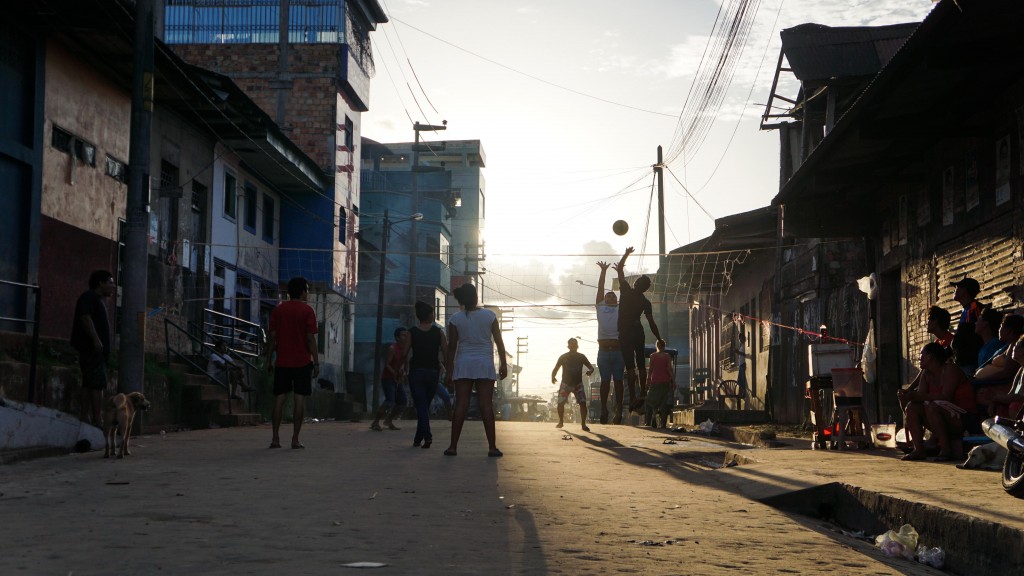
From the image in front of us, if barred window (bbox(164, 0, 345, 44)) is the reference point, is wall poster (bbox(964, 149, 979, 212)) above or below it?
below

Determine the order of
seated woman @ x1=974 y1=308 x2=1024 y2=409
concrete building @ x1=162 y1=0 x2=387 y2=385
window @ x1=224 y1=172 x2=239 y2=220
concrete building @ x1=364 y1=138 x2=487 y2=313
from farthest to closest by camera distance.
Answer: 1. concrete building @ x1=364 y1=138 x2=487 y2=313
2. concrete building @ x1=162 y1=0 x2=387 y2=385
3. window @ x1=224 y1=172 x2=239 y2=220
4. seated woman @ x1=974 y1=308 x2=1024 y2=409

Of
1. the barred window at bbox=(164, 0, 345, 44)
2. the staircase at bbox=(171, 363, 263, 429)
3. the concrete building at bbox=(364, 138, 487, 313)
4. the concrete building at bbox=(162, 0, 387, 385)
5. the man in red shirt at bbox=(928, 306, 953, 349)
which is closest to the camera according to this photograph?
the man in red shirt at bbox=(928, 306, 953, 349)

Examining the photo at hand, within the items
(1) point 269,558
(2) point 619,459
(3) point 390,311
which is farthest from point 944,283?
(3) point 390,311

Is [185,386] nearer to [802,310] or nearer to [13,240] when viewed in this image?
[13,240]

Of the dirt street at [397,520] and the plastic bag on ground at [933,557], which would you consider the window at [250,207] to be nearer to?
the dirt street at [397,520]

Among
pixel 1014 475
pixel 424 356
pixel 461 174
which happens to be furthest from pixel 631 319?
pixel 461 174

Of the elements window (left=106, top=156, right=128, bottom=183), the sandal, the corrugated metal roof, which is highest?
the corrugated metal roof

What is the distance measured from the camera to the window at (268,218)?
1310 inches

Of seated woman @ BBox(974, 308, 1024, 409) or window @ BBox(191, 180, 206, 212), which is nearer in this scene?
seated woman @ BBox(974, 308, 1024, 409)

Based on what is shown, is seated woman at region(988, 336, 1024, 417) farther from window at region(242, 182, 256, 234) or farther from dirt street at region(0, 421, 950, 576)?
window at region(242, 182, 256, 234)

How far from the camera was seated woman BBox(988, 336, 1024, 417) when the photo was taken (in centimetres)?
828

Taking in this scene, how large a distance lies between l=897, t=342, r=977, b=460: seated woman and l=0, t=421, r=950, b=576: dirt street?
5.83 feet

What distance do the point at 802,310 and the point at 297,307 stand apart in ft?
44.1

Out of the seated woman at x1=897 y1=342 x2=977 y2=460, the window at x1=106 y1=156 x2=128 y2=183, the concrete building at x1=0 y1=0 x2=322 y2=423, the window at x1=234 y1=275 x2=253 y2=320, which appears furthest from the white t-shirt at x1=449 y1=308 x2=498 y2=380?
the window at x1=234 y1=275 x2=253 y2=320
